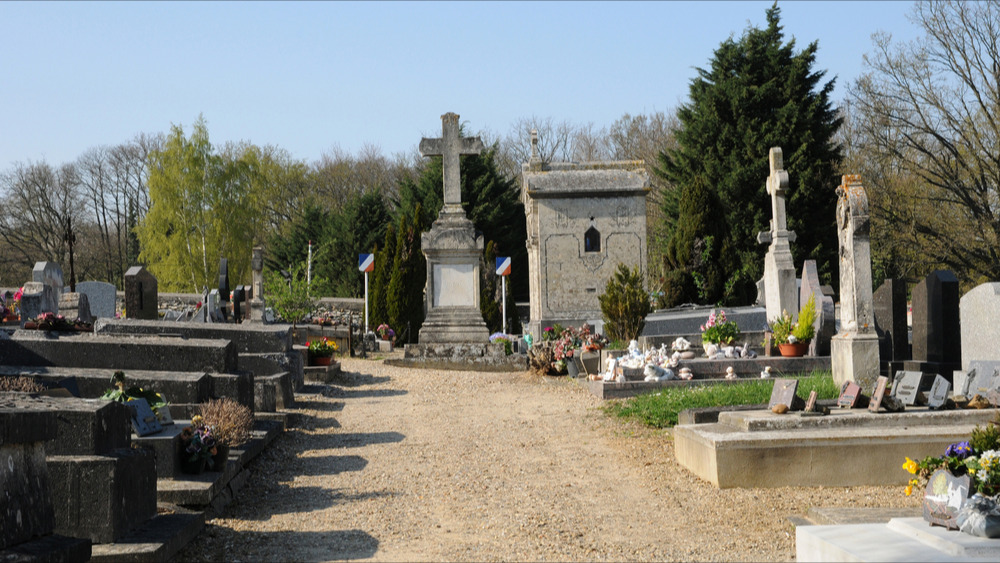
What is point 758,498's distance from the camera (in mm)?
6262

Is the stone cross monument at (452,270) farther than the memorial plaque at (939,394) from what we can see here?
Yes

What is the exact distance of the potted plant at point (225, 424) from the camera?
20.6 ft

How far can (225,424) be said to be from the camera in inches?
277

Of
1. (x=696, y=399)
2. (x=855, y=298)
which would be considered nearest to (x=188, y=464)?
(x=696, y=399)

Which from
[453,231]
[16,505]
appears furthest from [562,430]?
[453,231]

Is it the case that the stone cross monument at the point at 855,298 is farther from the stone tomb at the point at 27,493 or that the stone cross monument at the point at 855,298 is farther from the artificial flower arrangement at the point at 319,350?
the artificial flower arrangement at the point at 319,350

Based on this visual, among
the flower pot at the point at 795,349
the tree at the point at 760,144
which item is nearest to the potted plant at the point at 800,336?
the flower pot at the point at 795,349

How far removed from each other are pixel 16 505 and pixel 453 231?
1340 cm

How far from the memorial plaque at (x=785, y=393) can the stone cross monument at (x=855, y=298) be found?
1.57 m

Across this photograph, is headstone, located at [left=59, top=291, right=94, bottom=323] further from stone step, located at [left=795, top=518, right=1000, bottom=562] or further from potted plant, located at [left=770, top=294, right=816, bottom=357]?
stone step, located at [left=795, top=518, right=1000, bottom=562]

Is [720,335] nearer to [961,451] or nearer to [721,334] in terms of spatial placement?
[721,334]

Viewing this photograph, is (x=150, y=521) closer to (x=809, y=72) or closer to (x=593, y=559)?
(x=593, y=559)

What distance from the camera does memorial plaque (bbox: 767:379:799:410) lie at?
23.6ft

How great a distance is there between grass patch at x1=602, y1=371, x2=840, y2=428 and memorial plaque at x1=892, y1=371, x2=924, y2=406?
38.8 inches
